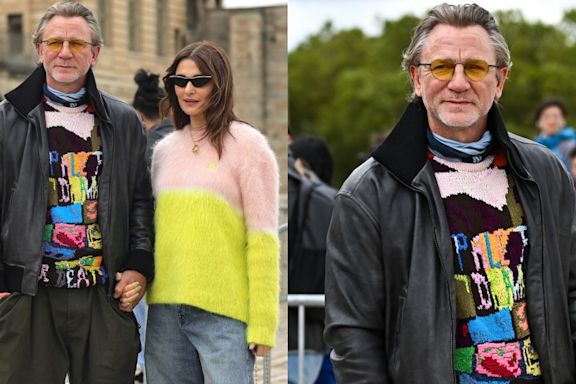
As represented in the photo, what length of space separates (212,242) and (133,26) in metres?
9.97

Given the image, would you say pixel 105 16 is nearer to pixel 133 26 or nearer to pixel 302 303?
pixel 133 26

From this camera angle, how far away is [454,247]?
3.10 metres

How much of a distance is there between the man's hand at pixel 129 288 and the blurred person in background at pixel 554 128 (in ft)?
18.6

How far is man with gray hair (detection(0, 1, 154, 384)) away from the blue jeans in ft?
0.41

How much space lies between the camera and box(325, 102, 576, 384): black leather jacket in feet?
9.90

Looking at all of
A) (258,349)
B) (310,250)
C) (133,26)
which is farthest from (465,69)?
(133,26)

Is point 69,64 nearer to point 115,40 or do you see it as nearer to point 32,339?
point 32,339

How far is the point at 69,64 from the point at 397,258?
5.98 ft

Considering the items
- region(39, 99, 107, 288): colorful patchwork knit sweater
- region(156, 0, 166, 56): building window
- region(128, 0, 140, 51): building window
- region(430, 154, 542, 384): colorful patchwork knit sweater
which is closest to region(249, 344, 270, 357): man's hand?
region(39, 99, 107, 288): colorful patchwork knit sweater

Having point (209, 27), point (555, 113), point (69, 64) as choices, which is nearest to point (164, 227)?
point (69, 64)

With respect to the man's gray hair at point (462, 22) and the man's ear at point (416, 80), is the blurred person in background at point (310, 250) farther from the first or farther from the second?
the man's gray hair at point (462, 22)

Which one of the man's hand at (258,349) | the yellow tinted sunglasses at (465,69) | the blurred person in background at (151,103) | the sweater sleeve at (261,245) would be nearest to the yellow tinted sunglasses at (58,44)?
the sweater sleeve at (261,245)

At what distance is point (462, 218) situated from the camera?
10.3 feet

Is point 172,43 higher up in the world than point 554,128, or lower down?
higher up
